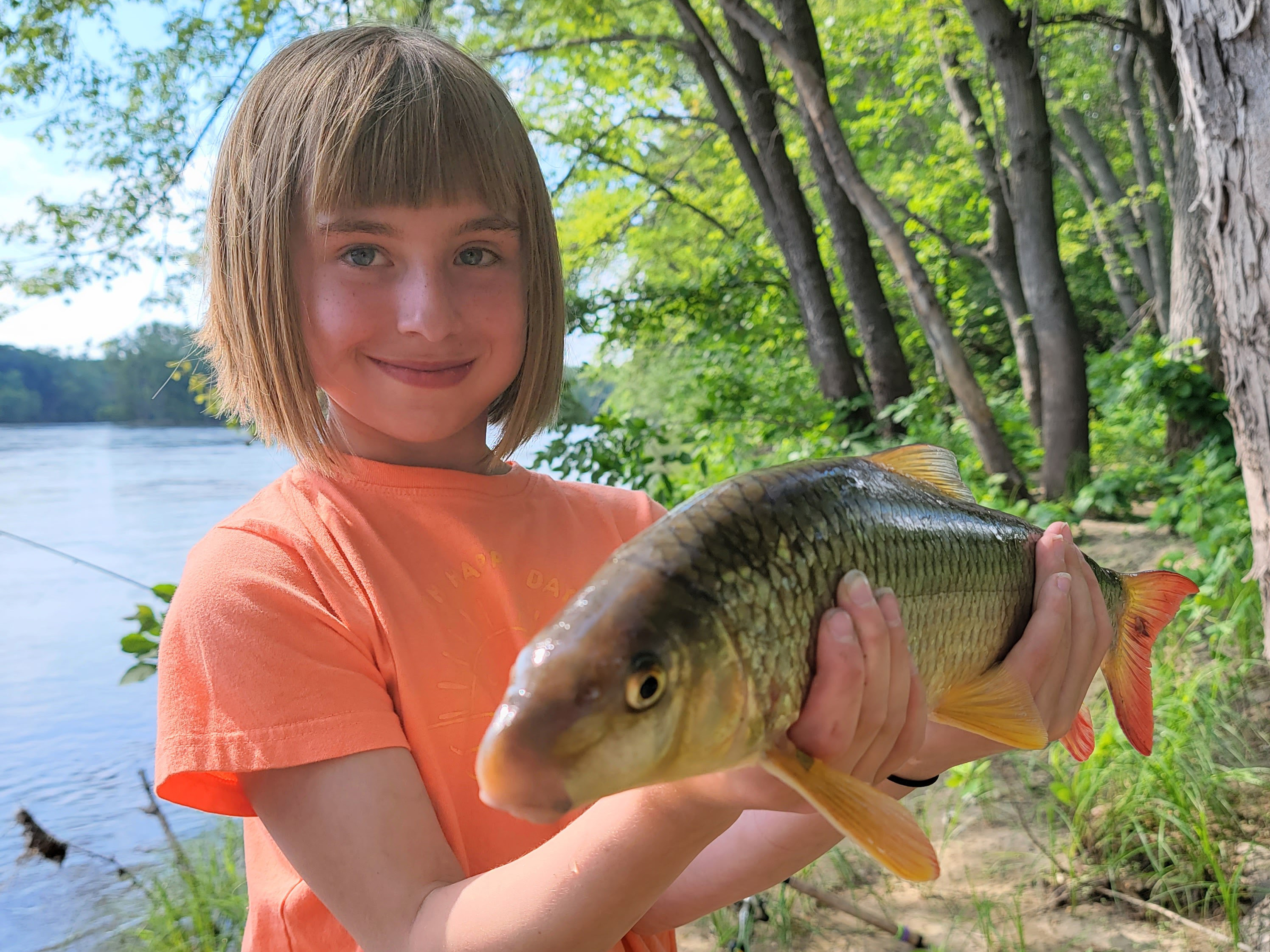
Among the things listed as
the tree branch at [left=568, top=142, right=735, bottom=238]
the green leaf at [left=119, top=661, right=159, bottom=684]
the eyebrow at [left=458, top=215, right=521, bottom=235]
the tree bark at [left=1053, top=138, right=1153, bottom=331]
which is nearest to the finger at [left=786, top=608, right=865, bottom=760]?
the eyebrow at [left=458, top=215, right=521, bottom=235]

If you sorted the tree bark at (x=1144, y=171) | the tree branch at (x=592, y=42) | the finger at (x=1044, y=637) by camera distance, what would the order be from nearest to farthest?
the finger at (x=1044, y=637) < the tree branch at (x=592, y=42) < the tree bark at (x=1144, y=171)

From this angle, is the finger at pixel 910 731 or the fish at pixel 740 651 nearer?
the fish at pixel 740 651

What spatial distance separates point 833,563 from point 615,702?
418mm

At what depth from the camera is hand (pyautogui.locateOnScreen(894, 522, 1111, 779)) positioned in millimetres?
1636

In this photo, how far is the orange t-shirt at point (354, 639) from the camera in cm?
142

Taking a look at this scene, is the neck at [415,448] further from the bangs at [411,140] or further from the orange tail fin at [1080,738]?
the orange tail fin at [1080,738]

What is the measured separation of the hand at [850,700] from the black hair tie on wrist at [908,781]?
588mm

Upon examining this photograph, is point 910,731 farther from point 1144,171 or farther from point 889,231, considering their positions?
point 1144,171

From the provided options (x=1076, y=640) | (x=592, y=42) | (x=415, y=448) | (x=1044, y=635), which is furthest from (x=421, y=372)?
(x=592, y=42)

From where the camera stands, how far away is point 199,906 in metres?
4.00

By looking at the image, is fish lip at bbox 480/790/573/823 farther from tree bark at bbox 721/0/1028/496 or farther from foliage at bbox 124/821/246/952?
tree bark at bbox 721/0/1028/496

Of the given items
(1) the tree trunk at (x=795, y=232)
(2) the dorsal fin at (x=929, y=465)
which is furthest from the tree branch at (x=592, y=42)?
(2) the dorsal fin at (x=929, y=465)

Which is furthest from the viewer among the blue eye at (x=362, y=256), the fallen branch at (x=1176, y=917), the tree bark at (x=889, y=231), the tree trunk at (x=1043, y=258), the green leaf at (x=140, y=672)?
A: the tree trunk at (x=1043, y=258)

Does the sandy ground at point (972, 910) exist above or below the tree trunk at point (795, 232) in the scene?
below
